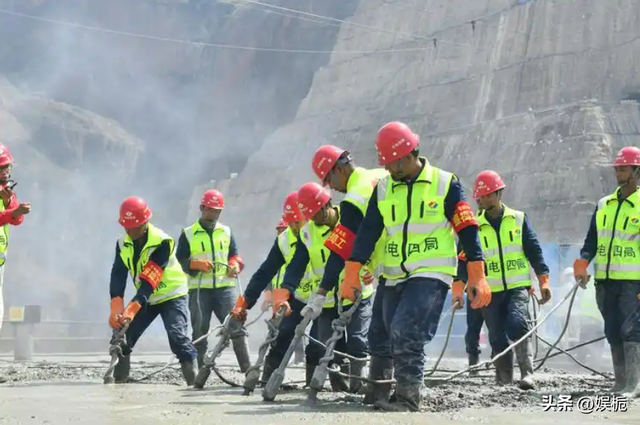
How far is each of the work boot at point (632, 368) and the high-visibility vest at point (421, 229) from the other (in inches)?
90.3

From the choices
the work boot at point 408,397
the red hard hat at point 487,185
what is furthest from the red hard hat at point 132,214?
the work boot at point 408,397

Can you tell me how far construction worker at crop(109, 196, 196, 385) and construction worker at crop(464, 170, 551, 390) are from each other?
2589 mm

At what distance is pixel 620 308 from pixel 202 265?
505cm

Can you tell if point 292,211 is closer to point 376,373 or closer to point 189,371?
point 189,371

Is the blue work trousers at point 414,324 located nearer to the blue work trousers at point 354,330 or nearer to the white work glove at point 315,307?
the white work glove at point 315,307

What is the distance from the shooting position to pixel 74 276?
51.7m

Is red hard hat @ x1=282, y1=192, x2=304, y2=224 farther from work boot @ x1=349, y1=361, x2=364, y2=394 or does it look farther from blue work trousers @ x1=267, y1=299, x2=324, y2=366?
work boot @ x1=349, y1=361, x2=364, y2=394

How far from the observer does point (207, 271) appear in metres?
12.5

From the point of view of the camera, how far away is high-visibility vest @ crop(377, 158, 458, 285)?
23.7ft

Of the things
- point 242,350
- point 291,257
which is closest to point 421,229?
point 291,257

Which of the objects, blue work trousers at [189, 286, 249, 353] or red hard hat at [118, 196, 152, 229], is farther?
blue work trousers at [189, 286, 249, 353]

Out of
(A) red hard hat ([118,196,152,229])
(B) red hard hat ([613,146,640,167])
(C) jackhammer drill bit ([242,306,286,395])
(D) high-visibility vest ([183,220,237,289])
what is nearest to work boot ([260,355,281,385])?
(C) jackhammer drill bit ([242,306,286,395])

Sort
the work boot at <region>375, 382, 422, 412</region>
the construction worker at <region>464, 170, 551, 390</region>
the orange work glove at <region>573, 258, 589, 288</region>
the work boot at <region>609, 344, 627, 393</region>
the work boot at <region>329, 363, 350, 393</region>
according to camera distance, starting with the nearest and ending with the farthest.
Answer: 1. the work boot at <region>375, 382, 422, 412</region>
2. the work boot at <region>609, 344, 627, 393</region>
3. the work boot at <region>329, 363, 350, 393</region>
4. the orange work glove at <region>573, 258, 589, 288</region>
5. the construction worker at <region>464, 170, 551, 390</region>

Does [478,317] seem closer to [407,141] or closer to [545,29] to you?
[407,141]
